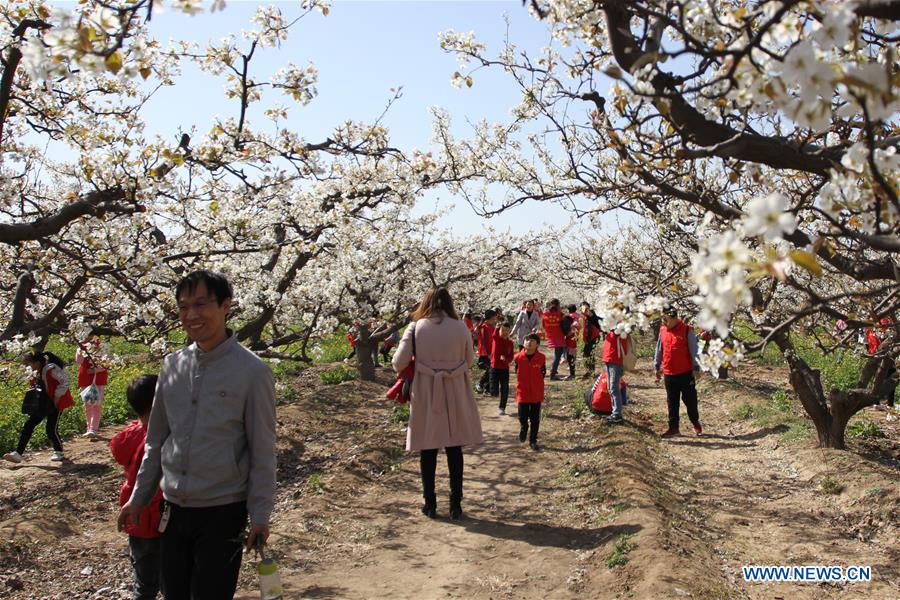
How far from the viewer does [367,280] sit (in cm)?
1466

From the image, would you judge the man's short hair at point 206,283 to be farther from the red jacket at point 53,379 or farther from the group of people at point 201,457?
the red jacket at point 53,379

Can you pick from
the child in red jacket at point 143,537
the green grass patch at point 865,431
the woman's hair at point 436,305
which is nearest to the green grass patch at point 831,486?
the green grass patch at point 865,431

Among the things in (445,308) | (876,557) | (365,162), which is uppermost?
(365,162)

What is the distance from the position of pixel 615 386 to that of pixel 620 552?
512 centimetres

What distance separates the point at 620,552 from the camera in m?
5.23

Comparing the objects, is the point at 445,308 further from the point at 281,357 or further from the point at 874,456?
the point at 874,456

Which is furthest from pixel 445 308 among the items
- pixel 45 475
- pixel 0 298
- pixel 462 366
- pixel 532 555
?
pixel 0 298

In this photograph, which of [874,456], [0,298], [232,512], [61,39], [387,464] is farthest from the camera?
[0,298]

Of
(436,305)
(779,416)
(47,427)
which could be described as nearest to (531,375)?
(436,305)

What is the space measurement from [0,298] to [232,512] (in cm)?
828

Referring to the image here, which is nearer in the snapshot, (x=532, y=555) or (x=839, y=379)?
(x=532, y=555)

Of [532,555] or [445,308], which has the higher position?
[445,308]

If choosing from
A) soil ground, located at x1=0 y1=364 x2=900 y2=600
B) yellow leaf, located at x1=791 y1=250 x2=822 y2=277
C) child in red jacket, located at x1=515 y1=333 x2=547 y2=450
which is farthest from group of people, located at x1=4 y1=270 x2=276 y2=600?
child in red jacket, located at x1=515 y1=333 x2=547 y2=450

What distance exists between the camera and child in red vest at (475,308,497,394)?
12917mm
